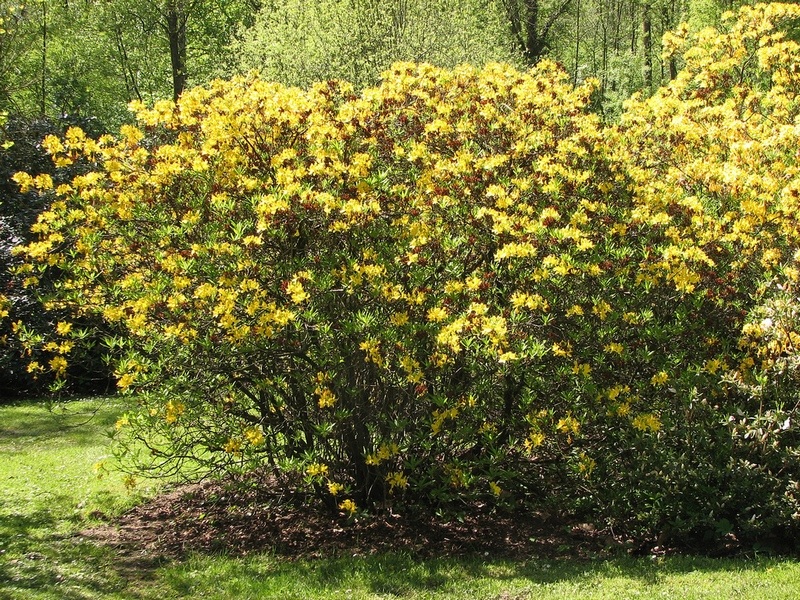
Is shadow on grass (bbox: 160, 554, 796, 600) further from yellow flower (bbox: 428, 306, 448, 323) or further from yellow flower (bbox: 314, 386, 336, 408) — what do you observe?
yellow flower (bbox: 428, 306, 448, 323)

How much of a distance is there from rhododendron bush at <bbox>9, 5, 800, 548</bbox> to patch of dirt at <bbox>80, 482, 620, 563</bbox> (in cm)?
21

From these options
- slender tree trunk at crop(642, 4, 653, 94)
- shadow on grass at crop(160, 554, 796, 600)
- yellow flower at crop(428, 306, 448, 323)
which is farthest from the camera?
slender tree trunk at crop(642, 4, 653, 94)

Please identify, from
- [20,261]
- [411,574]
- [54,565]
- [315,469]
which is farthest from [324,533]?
[20,261]

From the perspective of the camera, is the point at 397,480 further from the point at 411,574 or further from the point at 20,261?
the point at 20,261

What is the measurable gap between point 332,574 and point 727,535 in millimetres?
2755

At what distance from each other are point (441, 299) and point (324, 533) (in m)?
2.04

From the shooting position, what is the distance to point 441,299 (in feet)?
17.5

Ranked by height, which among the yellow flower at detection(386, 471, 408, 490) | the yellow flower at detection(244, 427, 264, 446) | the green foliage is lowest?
the yellow flower at detection(386, 471, 408, 490)

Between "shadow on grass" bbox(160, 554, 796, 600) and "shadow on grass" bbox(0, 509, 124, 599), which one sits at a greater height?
"shadow on grass" bbox(0, 509, 124, 599)

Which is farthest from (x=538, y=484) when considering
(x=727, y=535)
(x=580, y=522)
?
(x=727, y=535)

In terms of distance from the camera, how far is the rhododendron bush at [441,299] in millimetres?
5227

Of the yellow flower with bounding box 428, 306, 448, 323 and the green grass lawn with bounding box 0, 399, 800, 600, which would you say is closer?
the green grass lawn with bounding box 0, 399, 800, 600

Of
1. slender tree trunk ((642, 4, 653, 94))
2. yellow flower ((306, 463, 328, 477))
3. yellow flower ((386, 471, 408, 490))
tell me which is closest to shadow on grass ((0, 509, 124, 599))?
yellow flower ((306, 463, 328, 477))

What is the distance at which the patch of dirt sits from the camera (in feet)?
18.9
